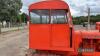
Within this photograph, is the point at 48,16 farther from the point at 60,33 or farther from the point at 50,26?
the point at 60,33

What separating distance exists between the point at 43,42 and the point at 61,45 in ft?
2.04

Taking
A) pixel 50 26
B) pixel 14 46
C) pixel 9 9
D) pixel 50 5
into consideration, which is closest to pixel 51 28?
pixel 50 26

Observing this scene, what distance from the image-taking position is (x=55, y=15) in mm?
9867

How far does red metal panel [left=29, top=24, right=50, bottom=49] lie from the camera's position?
976 centimetres

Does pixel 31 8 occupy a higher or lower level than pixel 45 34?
higher

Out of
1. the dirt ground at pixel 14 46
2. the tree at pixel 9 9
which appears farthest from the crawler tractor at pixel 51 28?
the tree at pixel 9 9

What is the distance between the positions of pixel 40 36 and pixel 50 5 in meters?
1.10

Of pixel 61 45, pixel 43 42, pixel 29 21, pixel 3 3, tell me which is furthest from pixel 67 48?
pixel 3 3

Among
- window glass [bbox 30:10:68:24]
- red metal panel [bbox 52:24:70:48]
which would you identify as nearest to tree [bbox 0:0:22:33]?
window glass [bbox 30:10:68:24]

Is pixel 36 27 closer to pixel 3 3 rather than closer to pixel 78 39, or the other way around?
pixel 78 39

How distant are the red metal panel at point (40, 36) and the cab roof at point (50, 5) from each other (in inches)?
24.0

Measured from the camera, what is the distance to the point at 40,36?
9805 millimetres

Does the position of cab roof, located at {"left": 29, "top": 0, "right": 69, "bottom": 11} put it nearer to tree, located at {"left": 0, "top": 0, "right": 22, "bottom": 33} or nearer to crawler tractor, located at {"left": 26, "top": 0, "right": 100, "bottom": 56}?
crawler tractor, located at {"left": 26, "top": 0, "right": 100, "bottom": 56}

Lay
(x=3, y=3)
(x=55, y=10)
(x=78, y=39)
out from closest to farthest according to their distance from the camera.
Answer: (x=55, y=10) → (x=78, y=39) → (x=3, y=3)
